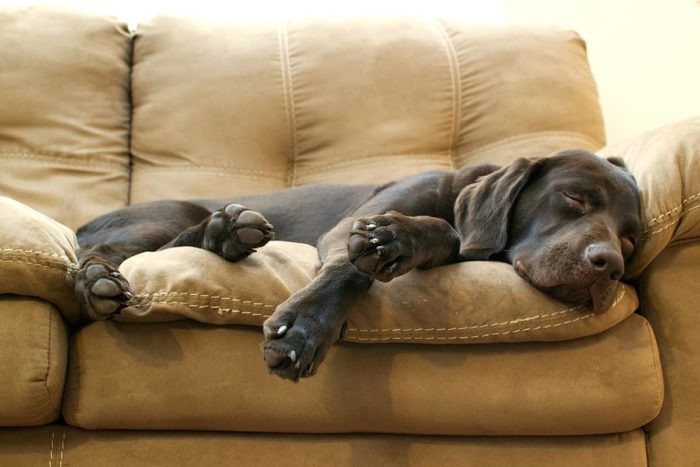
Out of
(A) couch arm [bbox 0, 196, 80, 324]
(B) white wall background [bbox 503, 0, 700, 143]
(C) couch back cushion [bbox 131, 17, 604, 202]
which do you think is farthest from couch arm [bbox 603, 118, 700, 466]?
(B) white wall background [bbox 503, 0, 700, 143]

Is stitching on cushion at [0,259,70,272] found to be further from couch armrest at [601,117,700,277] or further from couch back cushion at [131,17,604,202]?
couch armrest at [601,117,700,277]

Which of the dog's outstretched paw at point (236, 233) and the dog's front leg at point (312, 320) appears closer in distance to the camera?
the dog's front leg at point (312, 320)

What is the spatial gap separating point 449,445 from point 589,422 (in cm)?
37

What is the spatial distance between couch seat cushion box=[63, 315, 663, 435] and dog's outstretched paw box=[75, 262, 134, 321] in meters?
0.08

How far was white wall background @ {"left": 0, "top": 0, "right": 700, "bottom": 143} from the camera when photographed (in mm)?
4004

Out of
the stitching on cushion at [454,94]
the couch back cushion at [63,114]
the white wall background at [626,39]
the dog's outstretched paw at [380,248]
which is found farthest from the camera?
the white wall background at [626,39]

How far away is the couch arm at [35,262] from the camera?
1.77 m

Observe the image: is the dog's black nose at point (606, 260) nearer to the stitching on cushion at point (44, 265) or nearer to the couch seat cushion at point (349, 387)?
the couch seat cushion at point (349, 387)

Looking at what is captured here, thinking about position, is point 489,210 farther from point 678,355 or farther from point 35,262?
point 35,262

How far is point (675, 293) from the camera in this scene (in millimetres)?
1985

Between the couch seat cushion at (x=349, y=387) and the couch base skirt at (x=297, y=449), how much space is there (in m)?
0.05

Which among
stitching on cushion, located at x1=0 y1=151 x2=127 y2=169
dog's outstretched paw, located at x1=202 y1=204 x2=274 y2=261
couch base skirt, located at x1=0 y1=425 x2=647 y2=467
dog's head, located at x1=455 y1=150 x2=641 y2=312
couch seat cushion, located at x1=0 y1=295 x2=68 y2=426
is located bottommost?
stitching on cushion, located at x1=0 y1=151 x2=127 y2=169

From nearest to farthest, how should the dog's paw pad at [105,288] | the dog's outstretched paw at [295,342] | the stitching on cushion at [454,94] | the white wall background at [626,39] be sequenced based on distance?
the dog's outstretched paw at [295,342] < the dog's paw pad at [105,288] < the stitching on cushion at [454,94] < the white wall background at [626,39]

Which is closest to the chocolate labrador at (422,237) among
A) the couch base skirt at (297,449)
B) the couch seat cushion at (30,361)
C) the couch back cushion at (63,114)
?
the couch seat cushion at (30,361)
